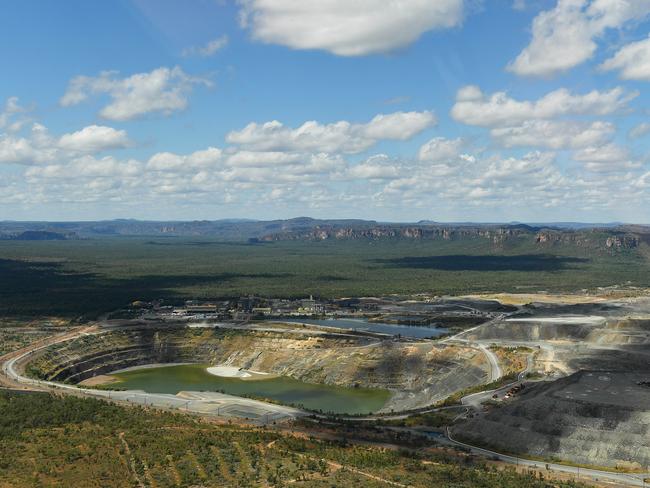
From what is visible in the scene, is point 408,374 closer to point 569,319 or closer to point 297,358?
point 297,358

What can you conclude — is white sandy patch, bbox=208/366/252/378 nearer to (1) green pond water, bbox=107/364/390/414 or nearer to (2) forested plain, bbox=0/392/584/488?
(1) green pond water, bbox=107/364/390/414

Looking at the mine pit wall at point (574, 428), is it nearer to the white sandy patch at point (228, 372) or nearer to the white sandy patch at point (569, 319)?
the white sandy patch at point (228, 372)

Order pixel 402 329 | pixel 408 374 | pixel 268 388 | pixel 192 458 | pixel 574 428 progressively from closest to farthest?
pixel 192 458, pixel 574 428, pixel 268 388, pixel 408 374, pixel 402 329

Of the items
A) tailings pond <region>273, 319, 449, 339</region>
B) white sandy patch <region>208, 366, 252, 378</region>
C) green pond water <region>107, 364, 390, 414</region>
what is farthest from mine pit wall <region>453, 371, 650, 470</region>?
tailings pond <region>273, 319, 449, 339</region>

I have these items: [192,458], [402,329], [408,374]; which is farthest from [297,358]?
[192,458]

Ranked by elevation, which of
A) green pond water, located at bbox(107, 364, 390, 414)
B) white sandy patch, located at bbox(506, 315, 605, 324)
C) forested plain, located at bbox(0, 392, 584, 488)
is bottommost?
green pond water, located at bbox(107, 364, 390, 414)
